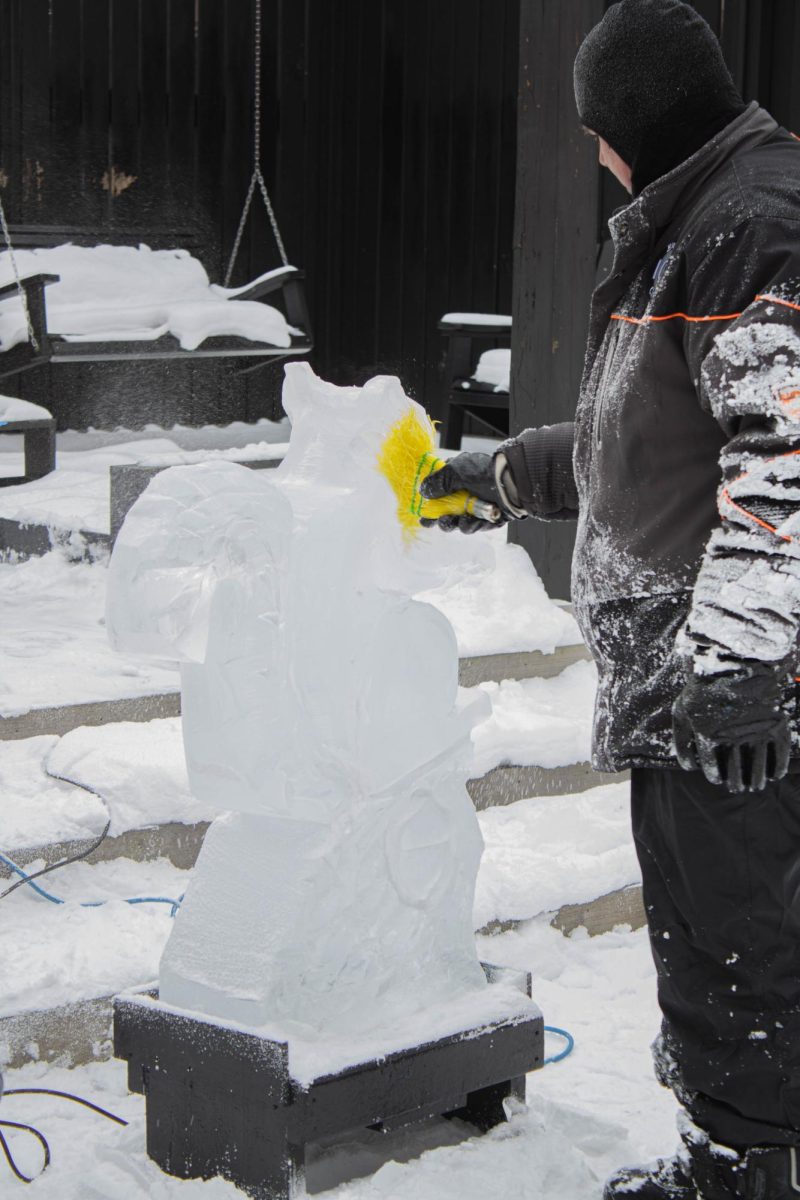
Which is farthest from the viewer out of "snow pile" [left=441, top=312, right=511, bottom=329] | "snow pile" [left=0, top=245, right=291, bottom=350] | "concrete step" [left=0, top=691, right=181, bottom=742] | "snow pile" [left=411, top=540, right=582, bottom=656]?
"snow pile" [left=441, top=312, right=511, bottom=329]

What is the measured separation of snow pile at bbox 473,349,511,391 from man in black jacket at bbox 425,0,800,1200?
15.6 feet

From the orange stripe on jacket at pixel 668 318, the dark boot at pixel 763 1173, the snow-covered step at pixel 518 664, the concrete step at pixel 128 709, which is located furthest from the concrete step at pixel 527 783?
the orange stripe on jacket at pixel 668 318

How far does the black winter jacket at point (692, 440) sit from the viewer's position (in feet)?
6.28

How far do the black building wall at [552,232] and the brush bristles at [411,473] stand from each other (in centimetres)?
232

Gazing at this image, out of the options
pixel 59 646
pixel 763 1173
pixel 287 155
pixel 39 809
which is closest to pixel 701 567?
pixel 763 1173

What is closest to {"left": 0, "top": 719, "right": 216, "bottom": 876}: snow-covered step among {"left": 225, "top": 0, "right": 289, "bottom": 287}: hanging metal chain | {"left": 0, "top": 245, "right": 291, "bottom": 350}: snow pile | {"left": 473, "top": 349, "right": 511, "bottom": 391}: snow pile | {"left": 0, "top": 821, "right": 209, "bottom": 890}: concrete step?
{"left": 0, "top": 821, "right": 209, "bottom": 890}: concrete step

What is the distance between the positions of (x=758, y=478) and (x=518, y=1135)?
120 cm

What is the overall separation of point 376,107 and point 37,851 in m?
6.47

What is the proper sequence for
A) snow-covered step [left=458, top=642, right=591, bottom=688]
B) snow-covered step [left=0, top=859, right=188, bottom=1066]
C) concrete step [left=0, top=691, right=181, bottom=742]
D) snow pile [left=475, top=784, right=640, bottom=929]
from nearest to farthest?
1. snow-covered step [left=0, top=859, right=188, bottom=1066]
2. snow pile [left=475, top=784, right=640, bottom=929]
3. concrete step [left=0, top=691, right=181, bottom=742]
4. snow-covered step [left=458, top=642, right=591, bottom=688]

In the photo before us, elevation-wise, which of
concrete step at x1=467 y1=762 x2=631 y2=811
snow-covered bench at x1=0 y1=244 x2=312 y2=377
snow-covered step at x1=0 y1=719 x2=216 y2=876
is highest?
snow-covered bench at x1=0 y1=244 x2=312 y2=377

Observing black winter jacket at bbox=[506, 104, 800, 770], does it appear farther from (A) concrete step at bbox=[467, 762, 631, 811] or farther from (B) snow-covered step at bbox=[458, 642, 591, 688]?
(B) snow-covered step at bbox=[458, 642, 591, 688]

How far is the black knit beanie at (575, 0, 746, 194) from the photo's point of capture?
212 cm

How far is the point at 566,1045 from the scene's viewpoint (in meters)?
2.96

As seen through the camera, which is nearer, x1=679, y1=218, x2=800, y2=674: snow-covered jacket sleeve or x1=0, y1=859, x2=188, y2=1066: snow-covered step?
x1=679, y1=218, x2=800, y2=674: snow-covered jacket sleeve
